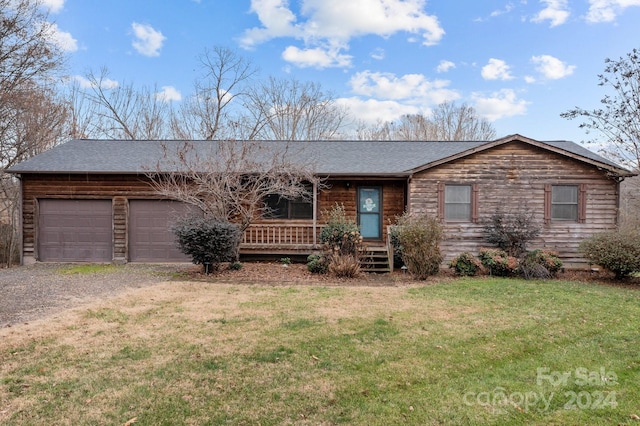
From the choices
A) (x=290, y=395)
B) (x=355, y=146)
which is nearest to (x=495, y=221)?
(x=355, y=146)

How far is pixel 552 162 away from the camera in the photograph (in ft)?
37.6

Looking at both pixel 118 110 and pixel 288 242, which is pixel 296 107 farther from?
pixel 288 242

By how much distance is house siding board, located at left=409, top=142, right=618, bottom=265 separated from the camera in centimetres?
1139

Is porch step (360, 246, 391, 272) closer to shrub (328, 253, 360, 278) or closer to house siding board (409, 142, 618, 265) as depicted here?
shrub (328, 253, 360, 278)

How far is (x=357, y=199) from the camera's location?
1272cm

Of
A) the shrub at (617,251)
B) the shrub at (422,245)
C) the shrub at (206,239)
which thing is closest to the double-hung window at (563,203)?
the shrub at (617,251)

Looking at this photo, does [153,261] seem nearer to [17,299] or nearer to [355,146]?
[17,299]

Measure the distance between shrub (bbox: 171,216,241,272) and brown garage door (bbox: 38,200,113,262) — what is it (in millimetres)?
4114

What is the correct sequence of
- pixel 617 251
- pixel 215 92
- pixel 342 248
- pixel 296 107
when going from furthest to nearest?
1. pixel 296 107
2. pixel 215 92
3. pixel 342 248
4. pixel 617 251

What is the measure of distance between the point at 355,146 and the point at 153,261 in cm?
823

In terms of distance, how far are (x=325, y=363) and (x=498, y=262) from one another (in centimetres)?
740

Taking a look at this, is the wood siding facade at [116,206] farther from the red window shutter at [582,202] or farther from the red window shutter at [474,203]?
the red window shutter at [582,202]

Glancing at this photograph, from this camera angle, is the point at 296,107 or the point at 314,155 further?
the point at 296,107

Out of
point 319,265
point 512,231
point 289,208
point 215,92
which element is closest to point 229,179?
point 289,208
